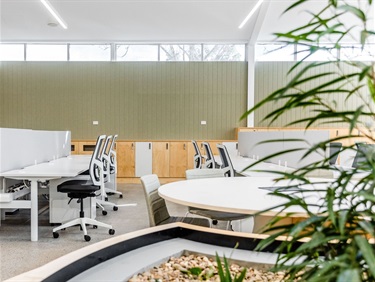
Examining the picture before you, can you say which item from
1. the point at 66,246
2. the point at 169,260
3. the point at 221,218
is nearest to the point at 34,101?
the point at 66,246

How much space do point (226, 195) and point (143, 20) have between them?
6.59 m

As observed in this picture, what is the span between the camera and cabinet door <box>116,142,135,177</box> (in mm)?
8953

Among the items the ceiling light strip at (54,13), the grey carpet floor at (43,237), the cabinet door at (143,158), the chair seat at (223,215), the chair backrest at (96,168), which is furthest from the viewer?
the cabinet door at (143,158)

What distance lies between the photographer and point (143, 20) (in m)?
7.99

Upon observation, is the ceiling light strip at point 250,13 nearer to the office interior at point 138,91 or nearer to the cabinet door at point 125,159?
the office interior at point 138,91

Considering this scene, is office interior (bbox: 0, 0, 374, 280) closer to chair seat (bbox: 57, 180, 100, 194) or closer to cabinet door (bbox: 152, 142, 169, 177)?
cabinet door (bbox: 152, 142, 169, 177)

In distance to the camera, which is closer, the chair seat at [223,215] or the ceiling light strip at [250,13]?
the chair seat at [223,215]

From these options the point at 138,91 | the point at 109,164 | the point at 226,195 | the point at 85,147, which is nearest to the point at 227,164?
the point at 109,164

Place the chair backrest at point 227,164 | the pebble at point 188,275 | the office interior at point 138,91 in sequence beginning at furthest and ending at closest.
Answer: the office interior at point 138,91
the chair backrest at point 227,164
the pebble at point 188,275

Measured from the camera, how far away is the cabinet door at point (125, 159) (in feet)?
29.4

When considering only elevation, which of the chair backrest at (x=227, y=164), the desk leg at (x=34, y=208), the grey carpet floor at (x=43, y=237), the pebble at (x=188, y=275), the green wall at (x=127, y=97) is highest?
the green wall at (x=127, y=97)

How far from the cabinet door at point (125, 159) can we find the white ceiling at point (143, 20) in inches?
115

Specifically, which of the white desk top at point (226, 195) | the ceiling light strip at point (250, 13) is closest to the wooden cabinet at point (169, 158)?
the ceiling light strip at point (250, 13)

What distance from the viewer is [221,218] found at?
9.67ft
